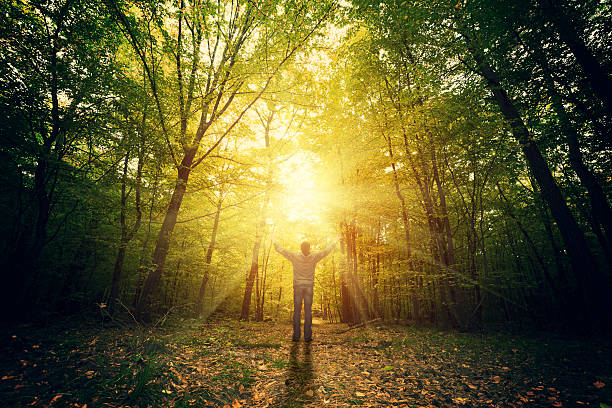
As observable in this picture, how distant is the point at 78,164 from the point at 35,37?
10.7ft

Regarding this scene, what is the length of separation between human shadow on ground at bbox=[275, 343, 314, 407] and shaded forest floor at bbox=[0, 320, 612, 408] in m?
0.02

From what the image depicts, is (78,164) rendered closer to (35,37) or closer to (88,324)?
(35,37)

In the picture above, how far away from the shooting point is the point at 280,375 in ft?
12.2

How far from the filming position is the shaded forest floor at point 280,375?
8.45ft

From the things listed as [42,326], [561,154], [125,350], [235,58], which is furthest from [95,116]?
[561,154]

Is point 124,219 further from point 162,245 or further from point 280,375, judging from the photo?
point 280,375

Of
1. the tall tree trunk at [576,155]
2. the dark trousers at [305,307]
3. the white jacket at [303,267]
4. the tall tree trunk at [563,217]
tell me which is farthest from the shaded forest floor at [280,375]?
the tall tree trunk at [576,155]

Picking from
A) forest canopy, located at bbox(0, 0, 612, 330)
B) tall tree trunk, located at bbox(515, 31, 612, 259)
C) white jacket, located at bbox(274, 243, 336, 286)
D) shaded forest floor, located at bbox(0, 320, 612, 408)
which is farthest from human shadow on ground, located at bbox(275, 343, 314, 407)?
tall tree trunk, located at bbox(515, 31, 612, 259)

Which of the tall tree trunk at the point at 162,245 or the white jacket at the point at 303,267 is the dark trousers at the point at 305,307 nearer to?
the white jacket at the point at 303,267

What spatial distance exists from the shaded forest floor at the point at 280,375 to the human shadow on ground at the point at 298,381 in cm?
2

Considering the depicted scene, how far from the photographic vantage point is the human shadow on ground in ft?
9.40

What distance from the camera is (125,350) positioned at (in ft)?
12.4

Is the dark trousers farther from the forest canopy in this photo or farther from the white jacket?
the forest canopy

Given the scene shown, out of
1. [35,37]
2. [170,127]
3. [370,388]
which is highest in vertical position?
[35,37]
